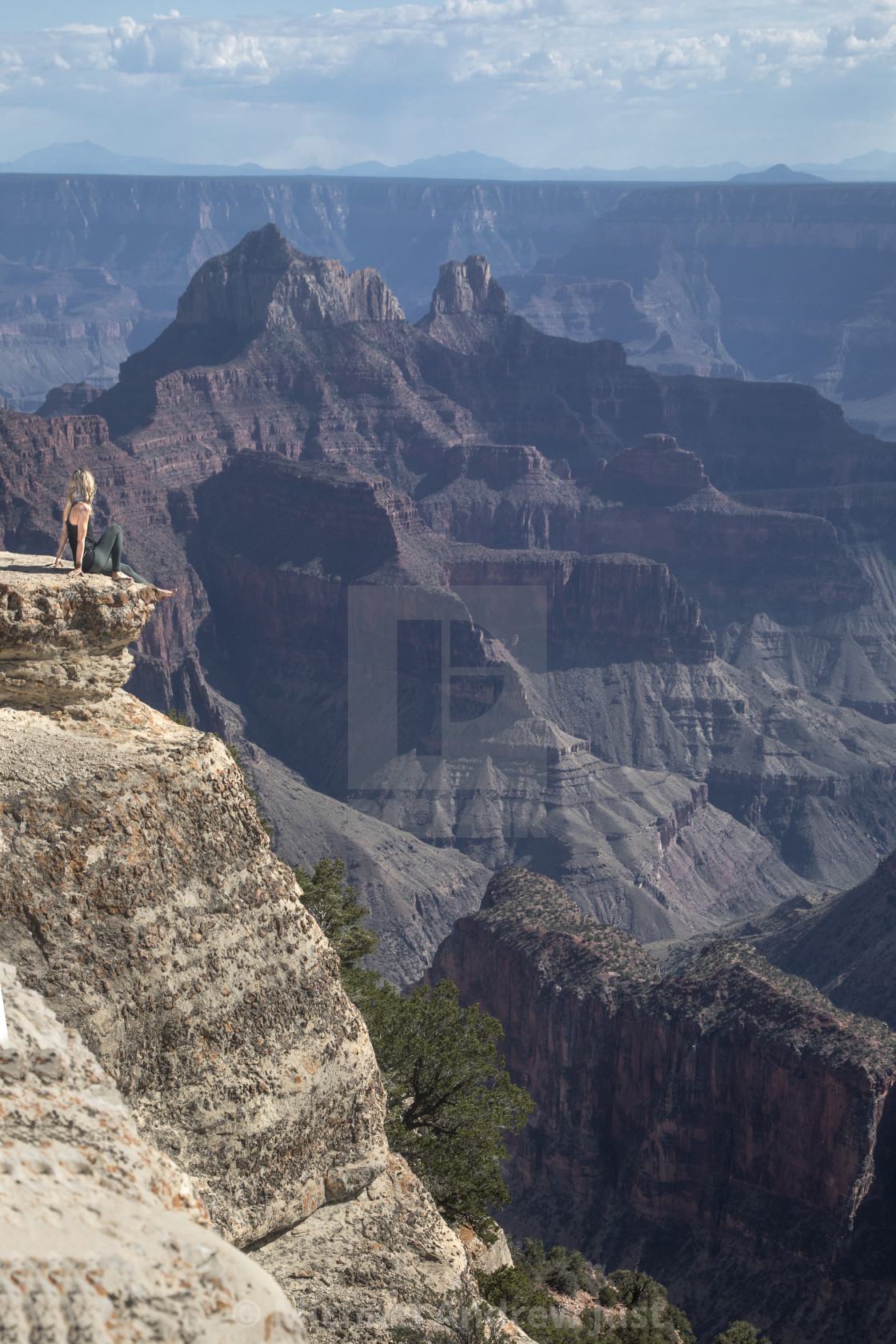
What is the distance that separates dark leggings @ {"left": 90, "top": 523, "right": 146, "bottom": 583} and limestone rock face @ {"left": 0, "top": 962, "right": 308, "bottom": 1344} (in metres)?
7.86

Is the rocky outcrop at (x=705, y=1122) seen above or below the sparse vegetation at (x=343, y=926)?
below

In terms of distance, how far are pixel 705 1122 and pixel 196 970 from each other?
47.5 meters

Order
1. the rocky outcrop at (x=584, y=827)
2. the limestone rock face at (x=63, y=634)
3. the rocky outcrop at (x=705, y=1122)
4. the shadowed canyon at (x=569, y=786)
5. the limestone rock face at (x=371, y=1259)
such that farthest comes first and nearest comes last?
the rocky outcrop at (x=584, y=827) < the rocky outcrop at (x=705, y=1122) < the shadowed canyon at (x=569, y=786) < the limestone rock face at (x=371, y=1259) < the limestone rock face at (x=63, y=634)

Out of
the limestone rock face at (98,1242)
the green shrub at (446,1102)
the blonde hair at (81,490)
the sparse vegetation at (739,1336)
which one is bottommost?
the sparse vegetation at (739,1336)

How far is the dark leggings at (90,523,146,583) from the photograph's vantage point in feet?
69.8

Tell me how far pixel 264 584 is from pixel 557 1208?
100540 mm

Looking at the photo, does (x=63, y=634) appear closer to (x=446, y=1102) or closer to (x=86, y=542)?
(x=86, y=542)

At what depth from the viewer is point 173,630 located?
144000mm

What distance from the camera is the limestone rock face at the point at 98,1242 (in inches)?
491

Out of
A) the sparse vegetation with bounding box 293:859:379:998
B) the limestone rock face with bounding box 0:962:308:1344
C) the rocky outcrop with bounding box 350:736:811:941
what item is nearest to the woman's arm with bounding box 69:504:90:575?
the limestone rock face with bounding box 0:962:308:1344

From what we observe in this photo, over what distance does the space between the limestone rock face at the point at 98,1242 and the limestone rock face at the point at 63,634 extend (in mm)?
5662

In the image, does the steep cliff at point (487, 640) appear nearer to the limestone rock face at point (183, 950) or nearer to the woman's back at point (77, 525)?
the woman's back at point (77, 525)

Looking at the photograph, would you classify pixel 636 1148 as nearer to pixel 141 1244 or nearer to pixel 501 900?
pixel 501 900

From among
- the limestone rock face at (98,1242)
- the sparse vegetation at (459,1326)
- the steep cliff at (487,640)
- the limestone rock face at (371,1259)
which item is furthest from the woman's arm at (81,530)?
the steep cliff at (487,640)
